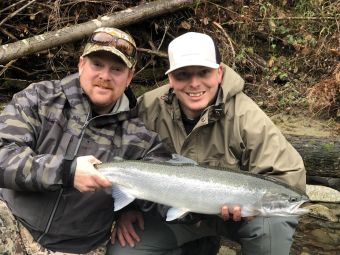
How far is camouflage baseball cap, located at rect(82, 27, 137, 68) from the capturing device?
3.58 m

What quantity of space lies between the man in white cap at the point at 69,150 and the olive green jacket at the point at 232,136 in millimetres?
292

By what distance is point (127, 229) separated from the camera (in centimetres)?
411

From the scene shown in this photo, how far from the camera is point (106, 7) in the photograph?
7559mm

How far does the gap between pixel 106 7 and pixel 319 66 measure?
3.37m

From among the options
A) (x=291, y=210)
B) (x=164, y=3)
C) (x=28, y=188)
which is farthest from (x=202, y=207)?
(x=164, y=3)

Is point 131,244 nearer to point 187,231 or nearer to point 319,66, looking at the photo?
point 187,231

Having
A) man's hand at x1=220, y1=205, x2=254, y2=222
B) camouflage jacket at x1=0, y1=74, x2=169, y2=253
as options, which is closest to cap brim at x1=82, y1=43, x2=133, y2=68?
camouflage jacket at x1=0, y1=74, x2=169, y2=253

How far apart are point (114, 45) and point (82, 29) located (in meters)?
3.21

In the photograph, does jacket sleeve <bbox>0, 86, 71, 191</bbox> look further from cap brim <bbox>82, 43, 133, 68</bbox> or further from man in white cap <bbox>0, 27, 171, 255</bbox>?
cap brim <bbox>82, 43, 133, 68</bbox>

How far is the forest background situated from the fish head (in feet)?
11.0

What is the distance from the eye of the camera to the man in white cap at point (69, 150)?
10.8ft

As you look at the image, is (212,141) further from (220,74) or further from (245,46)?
(245,46)

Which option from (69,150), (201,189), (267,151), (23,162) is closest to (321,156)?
(267,151)

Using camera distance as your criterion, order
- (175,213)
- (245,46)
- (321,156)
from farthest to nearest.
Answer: (245,46)
(321,156)
(175,213)
